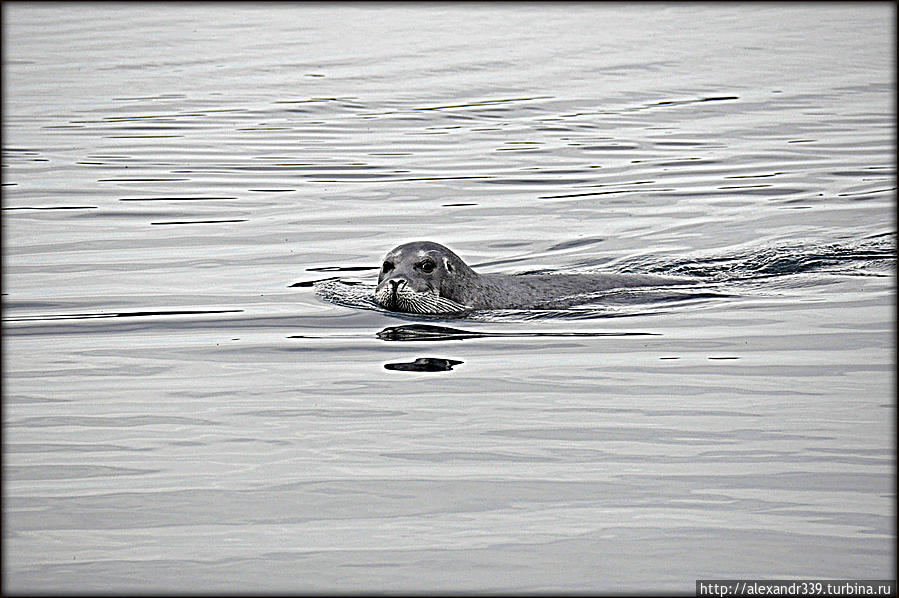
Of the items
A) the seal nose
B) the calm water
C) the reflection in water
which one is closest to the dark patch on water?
the calm water

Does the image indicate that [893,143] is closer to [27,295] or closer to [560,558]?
[27,295]

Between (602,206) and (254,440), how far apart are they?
10.1 m

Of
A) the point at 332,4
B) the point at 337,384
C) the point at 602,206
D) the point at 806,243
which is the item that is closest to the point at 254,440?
the point at 337,384

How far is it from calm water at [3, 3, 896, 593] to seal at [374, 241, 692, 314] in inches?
8.0

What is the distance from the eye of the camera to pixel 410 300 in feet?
39.0

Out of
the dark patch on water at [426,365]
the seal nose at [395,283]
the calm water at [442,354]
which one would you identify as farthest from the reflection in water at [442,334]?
the dark patch on water at [426,365]

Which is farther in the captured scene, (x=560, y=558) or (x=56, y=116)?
(x=56, y=116)

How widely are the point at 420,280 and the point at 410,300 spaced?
188 millimetres

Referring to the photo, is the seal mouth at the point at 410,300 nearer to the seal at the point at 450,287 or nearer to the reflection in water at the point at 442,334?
the seal at the point at 450,287

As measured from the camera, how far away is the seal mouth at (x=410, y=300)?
1181 centimetres

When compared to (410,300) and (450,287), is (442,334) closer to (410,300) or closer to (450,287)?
(410,300)

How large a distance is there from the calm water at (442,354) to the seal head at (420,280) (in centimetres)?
17

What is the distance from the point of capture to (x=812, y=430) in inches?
328

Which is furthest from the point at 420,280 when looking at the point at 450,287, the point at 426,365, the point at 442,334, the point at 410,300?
the point at 426,365
